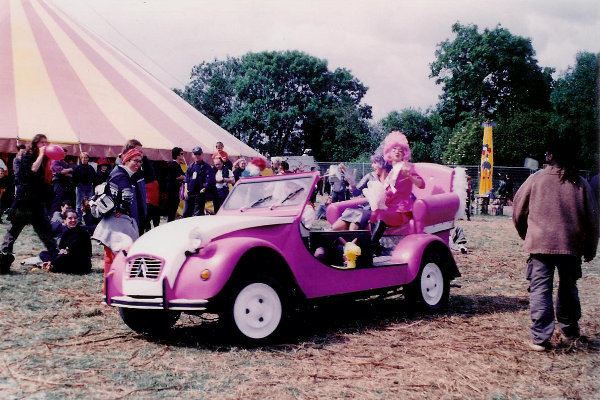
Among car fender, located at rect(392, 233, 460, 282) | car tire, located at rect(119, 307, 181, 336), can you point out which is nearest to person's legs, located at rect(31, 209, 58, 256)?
car tire, located at rect(119, 307, 181, 336)

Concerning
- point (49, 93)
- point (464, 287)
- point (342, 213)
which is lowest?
point (464, 287)

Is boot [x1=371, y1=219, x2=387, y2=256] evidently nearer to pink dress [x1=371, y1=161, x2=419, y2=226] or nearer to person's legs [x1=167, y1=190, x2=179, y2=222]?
pink dress [x1=371, y1=161, x2=419, y2=226]

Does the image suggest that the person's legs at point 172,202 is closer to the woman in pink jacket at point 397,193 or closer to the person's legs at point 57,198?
the person's legs at point 57,198

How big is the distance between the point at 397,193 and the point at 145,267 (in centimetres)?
296

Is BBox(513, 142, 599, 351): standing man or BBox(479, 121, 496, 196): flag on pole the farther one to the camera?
BBox(479, 121, 496, 196): flag on pole

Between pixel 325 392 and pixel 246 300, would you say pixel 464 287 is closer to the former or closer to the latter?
pixel 246 300

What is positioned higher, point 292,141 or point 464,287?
point 292,141

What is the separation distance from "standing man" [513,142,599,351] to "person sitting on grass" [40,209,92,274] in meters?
5.87

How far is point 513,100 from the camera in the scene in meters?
46.3

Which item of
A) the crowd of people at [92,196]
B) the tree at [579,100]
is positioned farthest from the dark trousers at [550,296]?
the tree at [579,100]

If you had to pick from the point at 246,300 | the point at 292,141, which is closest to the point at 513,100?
the point at 292,141

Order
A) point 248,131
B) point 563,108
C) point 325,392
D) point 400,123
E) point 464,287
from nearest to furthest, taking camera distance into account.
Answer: point 325,392
point 464,287
point 563,108
point 248,131
point 400,123

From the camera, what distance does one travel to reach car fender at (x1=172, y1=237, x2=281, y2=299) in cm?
455

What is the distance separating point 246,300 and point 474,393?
6.12 feet
